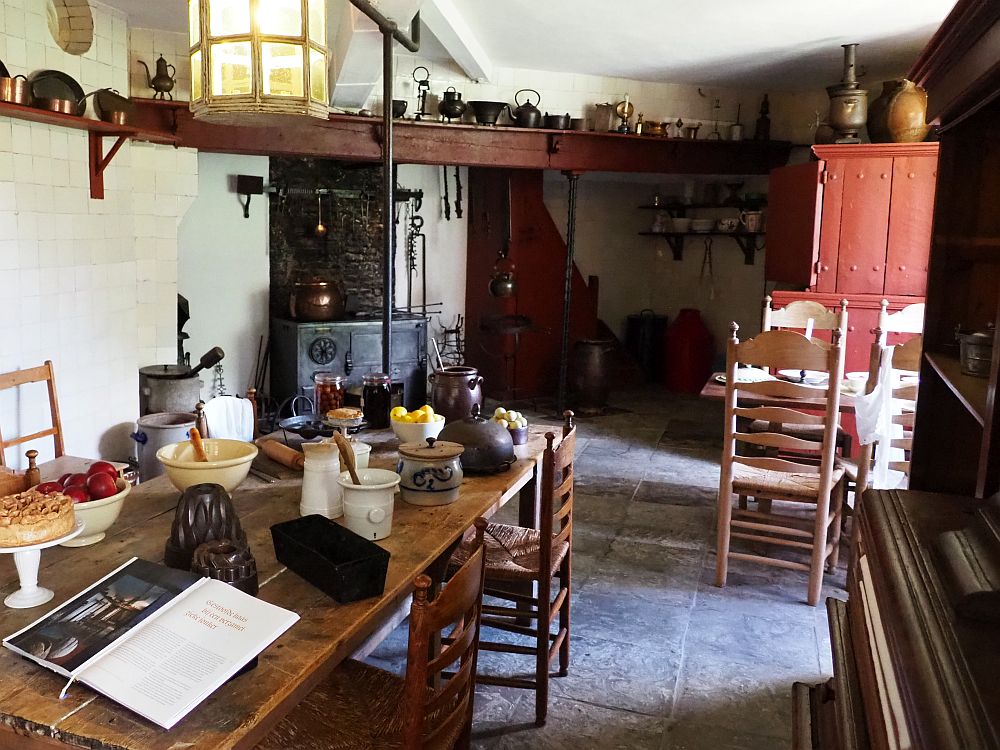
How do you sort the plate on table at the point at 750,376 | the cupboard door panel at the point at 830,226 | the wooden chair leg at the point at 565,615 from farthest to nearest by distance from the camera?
the cupboard door panel at the point at 830,226 < the plate on table at the point at 750,376 < the wooden chair leg at the point at 565,615

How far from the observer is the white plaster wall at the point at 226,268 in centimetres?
588

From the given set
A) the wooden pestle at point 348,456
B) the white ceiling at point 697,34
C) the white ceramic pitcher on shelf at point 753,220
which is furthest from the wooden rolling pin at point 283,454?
the white ceramic pitcher on shelf at point 753,220

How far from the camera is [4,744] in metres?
1.34

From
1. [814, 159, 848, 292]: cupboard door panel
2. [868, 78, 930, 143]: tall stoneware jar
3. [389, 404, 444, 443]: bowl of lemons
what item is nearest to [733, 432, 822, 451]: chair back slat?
[389, 404, 444, 443]: bowl of lemons

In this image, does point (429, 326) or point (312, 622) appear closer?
point (312, 622)

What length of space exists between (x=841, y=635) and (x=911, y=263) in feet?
14.5

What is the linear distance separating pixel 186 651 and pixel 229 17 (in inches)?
58.2

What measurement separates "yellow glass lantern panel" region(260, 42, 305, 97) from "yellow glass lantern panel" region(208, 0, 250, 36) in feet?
0.23

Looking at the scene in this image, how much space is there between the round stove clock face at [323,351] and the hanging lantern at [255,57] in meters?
3.85

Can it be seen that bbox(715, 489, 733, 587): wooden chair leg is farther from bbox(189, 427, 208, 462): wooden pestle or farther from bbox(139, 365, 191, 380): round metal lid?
bbox(139, 365, 191, 380): round metal lid

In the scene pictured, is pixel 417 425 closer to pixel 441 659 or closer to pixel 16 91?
pixel 441 659

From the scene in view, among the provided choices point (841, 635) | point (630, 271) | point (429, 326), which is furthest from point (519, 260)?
point (841, 635)

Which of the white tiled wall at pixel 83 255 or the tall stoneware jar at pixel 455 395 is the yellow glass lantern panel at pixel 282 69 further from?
the white tiled wall at pixel 83 255

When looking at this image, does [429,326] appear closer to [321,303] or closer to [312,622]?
[321,303]
